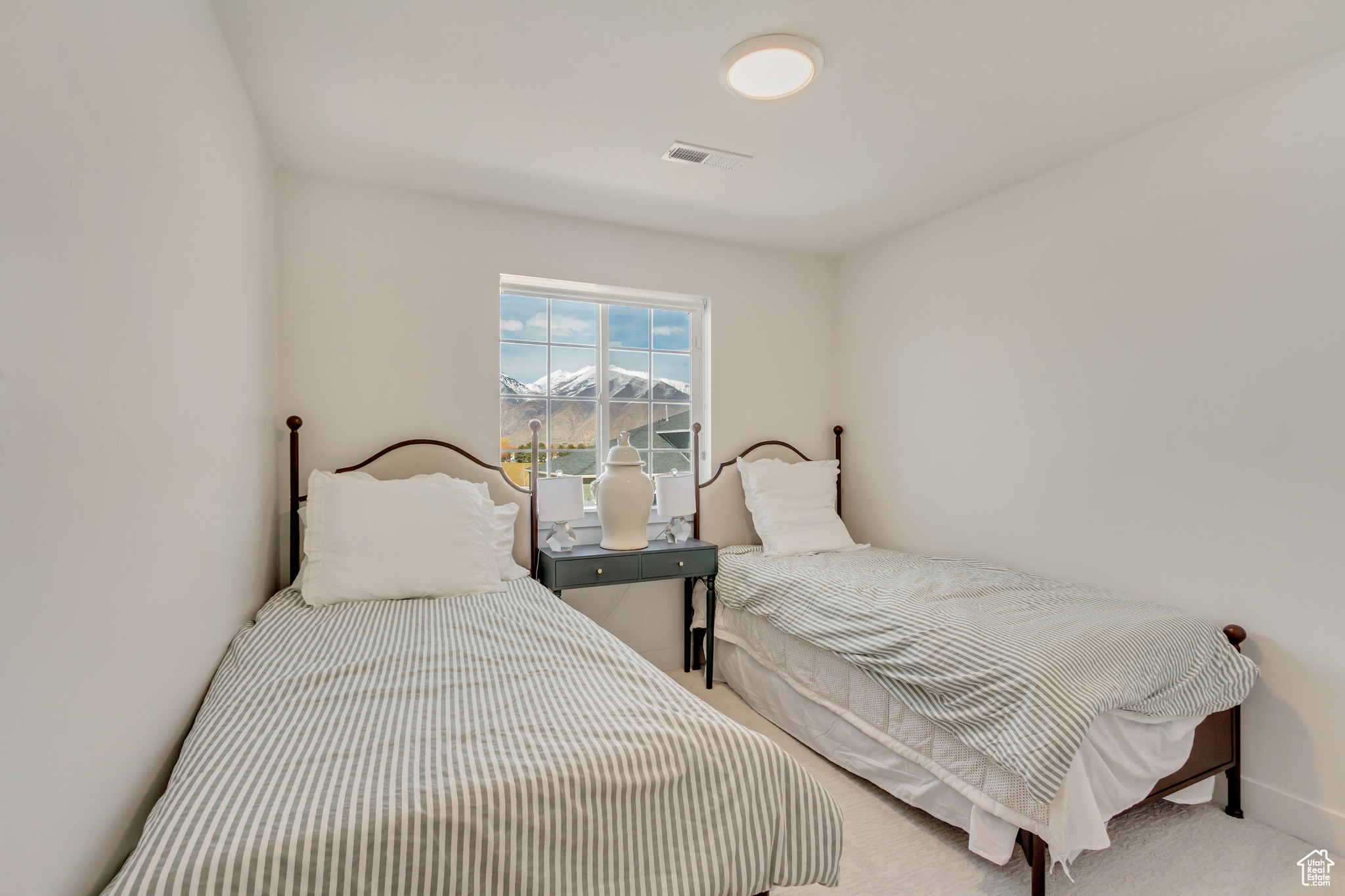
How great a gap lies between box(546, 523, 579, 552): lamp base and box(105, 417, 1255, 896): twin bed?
41 cm

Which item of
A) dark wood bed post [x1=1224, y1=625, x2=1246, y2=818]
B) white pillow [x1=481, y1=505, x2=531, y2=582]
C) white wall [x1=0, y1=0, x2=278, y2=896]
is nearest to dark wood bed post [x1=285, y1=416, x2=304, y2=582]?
white pillow [x1=481, y1=505, x2=531, y2=582]

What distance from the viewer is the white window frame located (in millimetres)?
3252

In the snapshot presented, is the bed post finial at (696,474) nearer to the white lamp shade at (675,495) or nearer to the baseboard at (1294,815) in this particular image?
the white lamp shade at (675,495)

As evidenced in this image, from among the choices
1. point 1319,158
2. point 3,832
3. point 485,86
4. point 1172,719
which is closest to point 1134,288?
point 1319,158

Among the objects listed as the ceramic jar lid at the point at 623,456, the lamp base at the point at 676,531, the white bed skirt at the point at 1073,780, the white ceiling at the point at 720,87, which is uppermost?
the white ceiling at the point at 720,87

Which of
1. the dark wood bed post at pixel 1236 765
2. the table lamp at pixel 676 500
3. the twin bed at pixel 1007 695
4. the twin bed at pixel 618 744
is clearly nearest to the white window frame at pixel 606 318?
the table lamp at pixel 676 500

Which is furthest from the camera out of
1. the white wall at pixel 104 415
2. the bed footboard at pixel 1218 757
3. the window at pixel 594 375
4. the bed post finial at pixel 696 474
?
the bed post finial at pixel 696 474

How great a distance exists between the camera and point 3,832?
29.8 inches

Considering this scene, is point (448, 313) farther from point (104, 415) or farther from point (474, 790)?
point (474, 790)

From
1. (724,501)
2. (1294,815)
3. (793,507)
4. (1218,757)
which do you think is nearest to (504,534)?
(724,501)

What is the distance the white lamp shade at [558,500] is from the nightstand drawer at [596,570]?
25cm

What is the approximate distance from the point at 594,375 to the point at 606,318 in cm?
31

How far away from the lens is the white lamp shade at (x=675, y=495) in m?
3.27

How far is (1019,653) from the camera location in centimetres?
182
